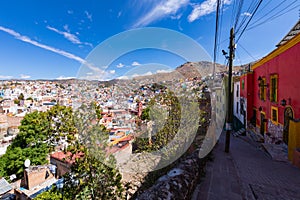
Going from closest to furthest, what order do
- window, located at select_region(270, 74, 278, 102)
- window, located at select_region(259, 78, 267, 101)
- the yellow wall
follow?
the yellow wall
window, located at select_region(270, 74, 278, 102)
window, located at select_region(259, 78, 267, 101)

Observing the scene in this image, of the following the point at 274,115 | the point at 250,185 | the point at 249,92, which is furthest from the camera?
the point at 249,92

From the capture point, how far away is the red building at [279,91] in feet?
19.0

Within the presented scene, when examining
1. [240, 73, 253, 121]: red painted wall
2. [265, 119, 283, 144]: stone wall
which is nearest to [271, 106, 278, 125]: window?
[265, 119, 283, 144]: stone wall

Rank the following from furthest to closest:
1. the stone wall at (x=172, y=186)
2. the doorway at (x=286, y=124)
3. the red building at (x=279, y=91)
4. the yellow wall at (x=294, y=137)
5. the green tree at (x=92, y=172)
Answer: the doorway at (x=286, y=124)
the red building at (x=279, y=91)
the yellow wall at (x=294, y=137)
the green tree at (x=92, y=172)
the stone wall at (x=172, y=186)

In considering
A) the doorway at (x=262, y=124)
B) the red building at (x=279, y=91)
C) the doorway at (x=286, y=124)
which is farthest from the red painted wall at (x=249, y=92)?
the doorway at (x=286, y=124)

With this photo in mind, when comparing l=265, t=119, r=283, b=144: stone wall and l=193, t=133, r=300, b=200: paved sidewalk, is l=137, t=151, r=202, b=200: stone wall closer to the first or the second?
l=193, t=133, r=300, b=200: paved sidewalk

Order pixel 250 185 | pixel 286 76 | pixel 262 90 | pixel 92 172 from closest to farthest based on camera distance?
pixel 92 172 → pixel 250 185 → pixel 286 76 → pixel 262 90

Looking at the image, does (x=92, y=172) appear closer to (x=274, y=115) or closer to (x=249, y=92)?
(x=274, y=115)

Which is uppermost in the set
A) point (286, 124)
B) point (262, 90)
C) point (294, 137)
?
point (262, 90)

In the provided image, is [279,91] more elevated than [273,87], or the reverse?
[273,87]

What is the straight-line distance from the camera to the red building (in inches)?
228

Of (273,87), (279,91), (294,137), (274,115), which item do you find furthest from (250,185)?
(273,87)

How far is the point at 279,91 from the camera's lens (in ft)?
23.3

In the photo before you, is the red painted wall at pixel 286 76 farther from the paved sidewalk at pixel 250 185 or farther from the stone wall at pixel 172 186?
the stone wall at pixel 172 186
